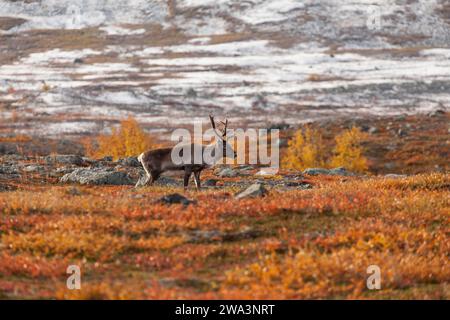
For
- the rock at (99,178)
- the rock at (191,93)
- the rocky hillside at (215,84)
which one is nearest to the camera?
the rock at (99,178)

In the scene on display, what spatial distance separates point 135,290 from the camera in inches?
372

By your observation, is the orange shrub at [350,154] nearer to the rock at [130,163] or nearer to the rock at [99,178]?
the rock at [130,163]

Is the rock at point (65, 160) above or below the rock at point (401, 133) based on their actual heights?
above

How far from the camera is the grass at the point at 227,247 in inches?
392

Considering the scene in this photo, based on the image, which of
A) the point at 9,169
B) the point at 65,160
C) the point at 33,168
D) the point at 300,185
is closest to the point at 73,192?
the point at 300,185

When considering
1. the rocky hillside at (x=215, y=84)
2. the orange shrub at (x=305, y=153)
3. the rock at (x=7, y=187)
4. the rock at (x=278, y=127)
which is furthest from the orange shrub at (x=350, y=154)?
the rock at (x=7, y=187)

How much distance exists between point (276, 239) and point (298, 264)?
2.01m

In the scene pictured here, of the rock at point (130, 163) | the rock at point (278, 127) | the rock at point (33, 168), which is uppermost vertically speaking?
A: the rock at point (33, 168)

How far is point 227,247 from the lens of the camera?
12000mm

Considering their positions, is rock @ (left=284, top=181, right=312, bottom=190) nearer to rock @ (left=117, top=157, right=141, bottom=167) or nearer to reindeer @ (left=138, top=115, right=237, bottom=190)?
reindeer @ (left=138, top=115, right=237, bottom=190)

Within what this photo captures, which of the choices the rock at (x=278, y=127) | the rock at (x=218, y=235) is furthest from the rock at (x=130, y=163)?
the rock at (x=278, y=127)

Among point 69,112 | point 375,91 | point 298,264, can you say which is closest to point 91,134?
point 69,112

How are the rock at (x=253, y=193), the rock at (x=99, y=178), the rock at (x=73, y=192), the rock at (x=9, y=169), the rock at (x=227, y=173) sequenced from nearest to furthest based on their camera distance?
1. the rock at (x=253, y=193)
2. the rock at (x=73, y=192)
3. the rock at (x=99, y=178)
4. the rock at (x=9, y=169)
5. the rock at (x=227, y=173)

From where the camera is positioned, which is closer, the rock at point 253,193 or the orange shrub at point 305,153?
the rock at point 253,193
